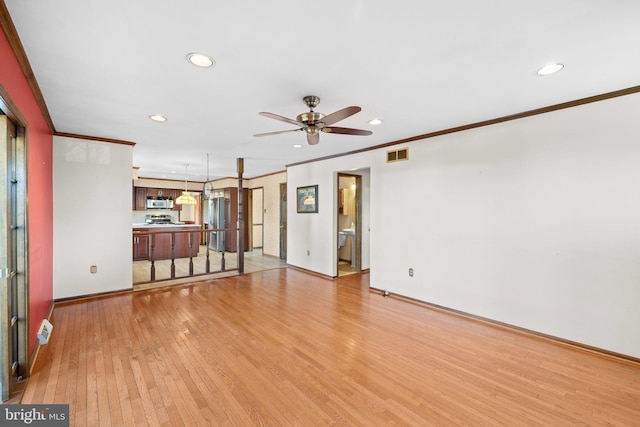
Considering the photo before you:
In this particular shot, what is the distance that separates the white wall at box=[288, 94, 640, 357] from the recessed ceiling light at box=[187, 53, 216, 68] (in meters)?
2.99

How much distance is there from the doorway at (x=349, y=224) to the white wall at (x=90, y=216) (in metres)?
3.75

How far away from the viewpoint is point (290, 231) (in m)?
6.61

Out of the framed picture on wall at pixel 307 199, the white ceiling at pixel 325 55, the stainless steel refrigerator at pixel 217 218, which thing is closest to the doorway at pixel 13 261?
the white ceiling at pixel 325 55

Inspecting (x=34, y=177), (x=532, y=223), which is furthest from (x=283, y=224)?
(x=532, y=223)

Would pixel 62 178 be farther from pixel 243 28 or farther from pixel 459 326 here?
pixel 459 326

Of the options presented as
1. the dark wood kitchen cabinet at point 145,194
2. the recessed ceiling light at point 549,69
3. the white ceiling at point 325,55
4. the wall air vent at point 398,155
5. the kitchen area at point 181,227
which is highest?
the white ceiling at point 325,55

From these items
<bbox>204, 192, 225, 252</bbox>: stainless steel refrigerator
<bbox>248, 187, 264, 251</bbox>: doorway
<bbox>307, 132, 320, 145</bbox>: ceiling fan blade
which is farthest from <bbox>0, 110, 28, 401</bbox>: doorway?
<bbox>248, 187, 264, 251</bbox>: doorway

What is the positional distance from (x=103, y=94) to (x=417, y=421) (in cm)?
372

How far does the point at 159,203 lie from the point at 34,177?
7071 millimetres

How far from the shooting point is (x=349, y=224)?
7.17 m

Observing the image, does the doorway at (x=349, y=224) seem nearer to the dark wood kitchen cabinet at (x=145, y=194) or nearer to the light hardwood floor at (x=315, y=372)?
the light hardwood floor at (x=315, y=372)

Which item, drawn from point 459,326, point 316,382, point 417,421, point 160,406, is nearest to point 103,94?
point 160,406

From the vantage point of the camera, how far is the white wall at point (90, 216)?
12.8 ft

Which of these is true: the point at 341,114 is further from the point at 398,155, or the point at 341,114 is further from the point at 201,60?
the point at 398,155
